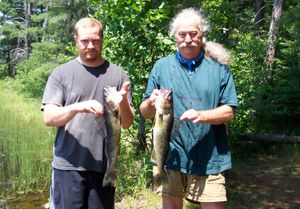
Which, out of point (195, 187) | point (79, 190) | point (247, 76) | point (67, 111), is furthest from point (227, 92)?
point (247, 76)

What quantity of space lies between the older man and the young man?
42 centimetres

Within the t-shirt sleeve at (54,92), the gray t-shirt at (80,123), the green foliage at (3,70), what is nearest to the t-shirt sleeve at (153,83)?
the gray t-shirt at (80,123)

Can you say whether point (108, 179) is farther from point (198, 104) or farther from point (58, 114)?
point (198, 104)

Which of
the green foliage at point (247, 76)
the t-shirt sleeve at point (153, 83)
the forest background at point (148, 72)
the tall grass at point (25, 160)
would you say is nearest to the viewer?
the t-shirt sleeve at point (153, 83)

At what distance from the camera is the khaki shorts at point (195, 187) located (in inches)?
124

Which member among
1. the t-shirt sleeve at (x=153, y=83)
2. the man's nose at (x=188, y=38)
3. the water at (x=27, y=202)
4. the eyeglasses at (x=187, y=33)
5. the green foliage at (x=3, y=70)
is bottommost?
the water at (x=27, y=202)

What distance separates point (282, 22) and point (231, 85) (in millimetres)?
2379

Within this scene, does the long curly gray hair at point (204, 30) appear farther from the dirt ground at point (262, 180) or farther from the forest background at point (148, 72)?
the dirt ground at point (262, 180)

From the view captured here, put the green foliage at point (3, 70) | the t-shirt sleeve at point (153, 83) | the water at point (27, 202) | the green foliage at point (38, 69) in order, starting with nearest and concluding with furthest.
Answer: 1. the t-shirt sleeve at point (153, 83)
2. the water at point (27, 202)
3. the green foliage at point (38, 69)
4. the green foliage at point (3, 70)

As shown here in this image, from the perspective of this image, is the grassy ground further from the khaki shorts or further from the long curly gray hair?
the long curly gray hair

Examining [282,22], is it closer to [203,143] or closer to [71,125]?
[203,143]

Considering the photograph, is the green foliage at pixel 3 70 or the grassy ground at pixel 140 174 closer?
the grassy ground at pixel 140 174

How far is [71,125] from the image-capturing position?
3.04m

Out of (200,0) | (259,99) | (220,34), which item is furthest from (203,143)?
(259,99)
